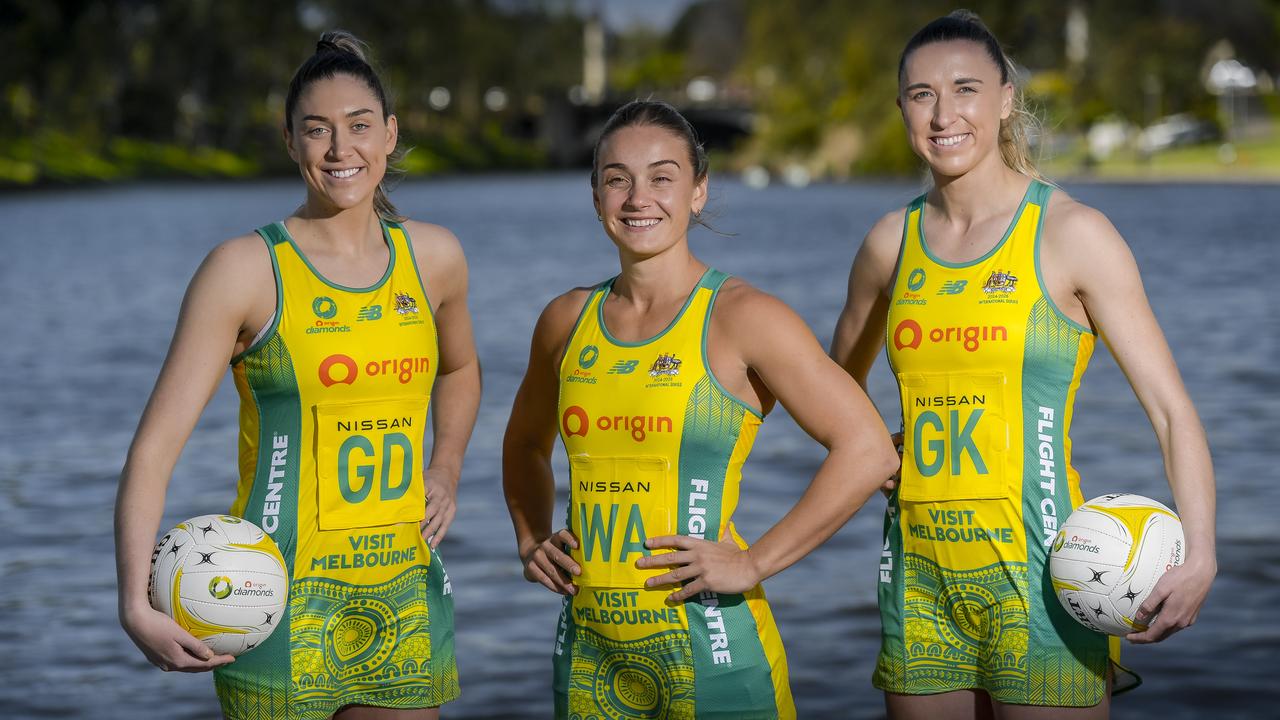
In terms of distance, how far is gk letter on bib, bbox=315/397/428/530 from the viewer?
4496 mm

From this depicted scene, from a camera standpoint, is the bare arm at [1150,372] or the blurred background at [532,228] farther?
the blurred background at [532,228]

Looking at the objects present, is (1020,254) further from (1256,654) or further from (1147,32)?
(1147,32)

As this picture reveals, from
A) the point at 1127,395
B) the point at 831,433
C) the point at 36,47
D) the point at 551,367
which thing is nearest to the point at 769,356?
the point at 831,433

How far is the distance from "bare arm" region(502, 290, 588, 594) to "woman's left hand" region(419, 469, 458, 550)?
6.8 inches

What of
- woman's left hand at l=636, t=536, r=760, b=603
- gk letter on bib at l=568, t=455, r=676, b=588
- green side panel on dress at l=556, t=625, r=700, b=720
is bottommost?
green side panel on dress at l=556, t=625, r=700, b=720

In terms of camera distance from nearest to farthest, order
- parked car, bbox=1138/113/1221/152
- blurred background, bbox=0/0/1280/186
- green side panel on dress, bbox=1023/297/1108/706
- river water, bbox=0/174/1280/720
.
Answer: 1. green side panel on dress, bbox=1023/297/1108/706
2. river water, bbox=0/174/1280/720
3. blurred background, bbox=0/0/1280/186
4. parked car, bbox=1138/113/1221/152

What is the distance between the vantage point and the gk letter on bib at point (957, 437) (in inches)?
180

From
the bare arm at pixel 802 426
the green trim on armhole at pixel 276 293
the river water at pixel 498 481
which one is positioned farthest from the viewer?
the river water at pixel 498 481

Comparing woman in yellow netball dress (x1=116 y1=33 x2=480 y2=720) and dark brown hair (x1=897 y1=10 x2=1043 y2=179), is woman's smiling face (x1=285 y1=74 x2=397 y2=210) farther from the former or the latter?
dark brown hair (x1=897 y1=10 x2=1043 y2=179)

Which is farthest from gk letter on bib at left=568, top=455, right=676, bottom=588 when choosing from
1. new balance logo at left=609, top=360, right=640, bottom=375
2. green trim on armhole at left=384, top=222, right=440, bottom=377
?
green trim on armhole at left=384, top=222, right=440, bottom=377

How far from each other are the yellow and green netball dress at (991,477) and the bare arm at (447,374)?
1305 millimetres

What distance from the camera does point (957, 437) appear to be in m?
4.59

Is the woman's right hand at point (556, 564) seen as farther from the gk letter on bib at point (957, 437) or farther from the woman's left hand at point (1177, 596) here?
the woman's left hand at point (1177, 596)

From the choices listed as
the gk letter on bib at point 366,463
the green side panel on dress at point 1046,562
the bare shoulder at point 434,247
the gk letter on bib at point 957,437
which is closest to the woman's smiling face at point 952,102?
the green side panel on dress at point 1046,562
